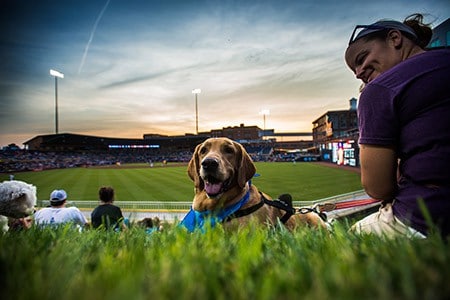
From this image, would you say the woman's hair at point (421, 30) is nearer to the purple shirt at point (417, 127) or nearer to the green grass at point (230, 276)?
the purple shirt at point (417, 127)

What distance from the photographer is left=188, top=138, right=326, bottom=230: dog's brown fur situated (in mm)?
3117

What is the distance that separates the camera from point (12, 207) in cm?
270

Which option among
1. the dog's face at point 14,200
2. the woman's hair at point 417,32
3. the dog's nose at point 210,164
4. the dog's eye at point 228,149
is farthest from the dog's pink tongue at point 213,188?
the woman's hair at point 417,32

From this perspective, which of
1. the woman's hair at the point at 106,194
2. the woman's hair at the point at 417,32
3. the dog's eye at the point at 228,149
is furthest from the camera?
the woman's hair at the point at 106,194

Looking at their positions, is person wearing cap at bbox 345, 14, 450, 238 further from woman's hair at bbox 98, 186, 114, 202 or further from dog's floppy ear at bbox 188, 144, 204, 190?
woman's hair at bbox 98, 186, 114, 202

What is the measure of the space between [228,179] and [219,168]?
22 cm

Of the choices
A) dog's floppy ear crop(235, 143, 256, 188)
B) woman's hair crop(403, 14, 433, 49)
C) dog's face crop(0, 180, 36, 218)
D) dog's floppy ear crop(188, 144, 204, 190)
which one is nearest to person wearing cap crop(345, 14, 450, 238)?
woman's hair crop(403, 14, 433, 49)

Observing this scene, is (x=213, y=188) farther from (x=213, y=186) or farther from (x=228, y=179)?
(x=228, y=179)

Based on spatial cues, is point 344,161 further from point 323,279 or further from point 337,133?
point 323,279

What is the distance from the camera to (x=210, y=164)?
10.5 ft

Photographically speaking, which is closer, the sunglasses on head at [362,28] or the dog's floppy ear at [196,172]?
the sunglasses on head at [362,28]

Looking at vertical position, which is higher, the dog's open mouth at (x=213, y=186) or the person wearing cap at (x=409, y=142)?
the person wearing cap at (x=409, y=142)

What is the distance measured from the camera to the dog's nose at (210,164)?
10.5 ft

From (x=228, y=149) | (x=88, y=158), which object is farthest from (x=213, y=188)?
(x=88, y=158)
